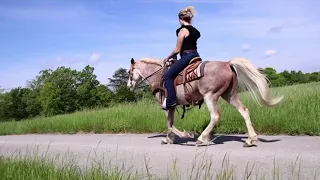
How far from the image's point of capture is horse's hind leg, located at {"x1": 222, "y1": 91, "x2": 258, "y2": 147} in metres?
7.28

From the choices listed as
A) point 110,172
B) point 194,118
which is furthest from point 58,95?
point 110,172

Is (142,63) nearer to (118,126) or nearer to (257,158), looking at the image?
(118,126)

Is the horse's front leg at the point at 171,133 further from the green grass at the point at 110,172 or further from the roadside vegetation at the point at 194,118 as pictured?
the green grass at the point at 110,172

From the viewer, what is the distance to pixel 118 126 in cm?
1227

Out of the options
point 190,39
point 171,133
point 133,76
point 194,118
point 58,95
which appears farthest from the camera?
point 58,95

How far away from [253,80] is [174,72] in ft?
5.77

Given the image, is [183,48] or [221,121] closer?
[183,48]

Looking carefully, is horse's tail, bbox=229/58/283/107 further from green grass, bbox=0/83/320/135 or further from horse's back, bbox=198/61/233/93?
green grass, bbox=0/83/320/135

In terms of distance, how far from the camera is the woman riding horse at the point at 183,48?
8.42 metres

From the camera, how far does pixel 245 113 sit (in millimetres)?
7883

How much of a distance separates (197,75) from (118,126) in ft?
16.1

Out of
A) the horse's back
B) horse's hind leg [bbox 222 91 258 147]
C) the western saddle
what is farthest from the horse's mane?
horse's hind leg [bbox 222 91 258 147]

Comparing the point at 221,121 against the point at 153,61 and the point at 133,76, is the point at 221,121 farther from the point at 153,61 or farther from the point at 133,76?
the point at 133,76

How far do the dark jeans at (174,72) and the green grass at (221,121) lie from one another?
76.8 inches
